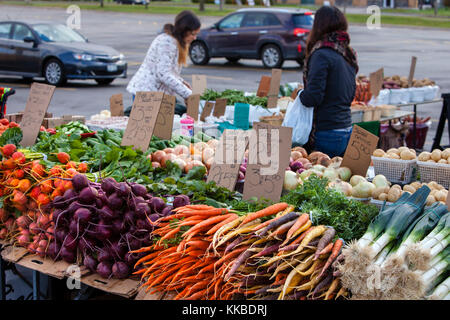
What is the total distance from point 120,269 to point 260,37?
48.8 ft

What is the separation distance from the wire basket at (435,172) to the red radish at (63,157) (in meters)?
2.50

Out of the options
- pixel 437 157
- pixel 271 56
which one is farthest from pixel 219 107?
pixel 271 56

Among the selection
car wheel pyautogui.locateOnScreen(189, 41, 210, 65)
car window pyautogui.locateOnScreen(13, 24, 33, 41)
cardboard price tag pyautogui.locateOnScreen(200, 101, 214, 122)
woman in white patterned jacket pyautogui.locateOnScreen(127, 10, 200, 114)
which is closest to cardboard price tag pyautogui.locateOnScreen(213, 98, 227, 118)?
cardboard price tag pyautogui.locateOnScreen(200, 101, 214, 122)

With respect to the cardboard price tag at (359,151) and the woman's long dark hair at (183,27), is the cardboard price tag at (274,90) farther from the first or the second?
the cardboard price tag at (359,151)

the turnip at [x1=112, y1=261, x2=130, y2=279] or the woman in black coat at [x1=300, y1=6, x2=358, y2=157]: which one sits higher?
the woman in black coat at [x1=300, y1=6, x2=358, y2=157]

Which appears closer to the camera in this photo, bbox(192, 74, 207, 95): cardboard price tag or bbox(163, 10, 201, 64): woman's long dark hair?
bbox(163, 10, 201, 64): woman's long dark hair

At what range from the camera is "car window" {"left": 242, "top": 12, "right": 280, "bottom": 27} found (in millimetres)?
17109

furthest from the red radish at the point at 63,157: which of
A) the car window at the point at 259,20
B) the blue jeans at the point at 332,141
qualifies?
the car window at the point at 259,20

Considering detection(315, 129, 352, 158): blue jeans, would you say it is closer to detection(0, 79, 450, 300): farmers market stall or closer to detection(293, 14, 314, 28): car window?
detection(0, 79, 450, 300): farmers market stall

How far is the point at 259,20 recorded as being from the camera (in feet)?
57.3

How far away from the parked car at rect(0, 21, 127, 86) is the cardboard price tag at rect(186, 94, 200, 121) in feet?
29.3

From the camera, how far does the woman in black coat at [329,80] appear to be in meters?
5.00

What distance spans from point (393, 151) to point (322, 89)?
1.13m
